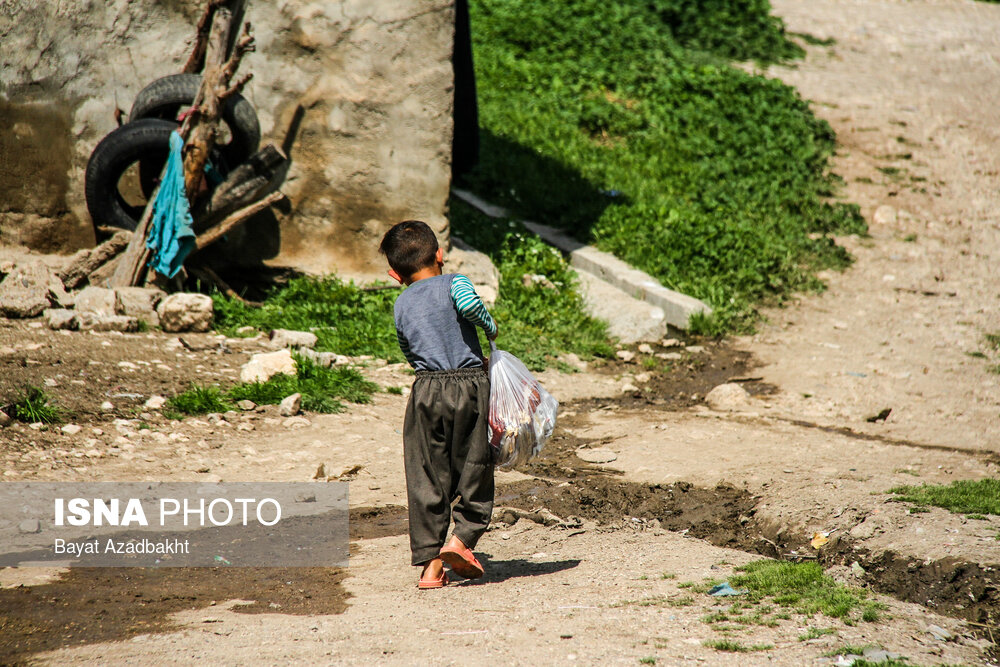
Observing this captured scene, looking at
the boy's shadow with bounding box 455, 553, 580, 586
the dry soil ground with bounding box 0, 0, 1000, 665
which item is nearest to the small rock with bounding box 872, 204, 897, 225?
the dry soil ground with bounding box 0, 0, 1000, 665

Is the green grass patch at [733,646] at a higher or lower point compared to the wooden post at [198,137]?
lower

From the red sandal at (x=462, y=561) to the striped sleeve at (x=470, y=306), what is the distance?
753mm

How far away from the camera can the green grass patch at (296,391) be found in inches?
193

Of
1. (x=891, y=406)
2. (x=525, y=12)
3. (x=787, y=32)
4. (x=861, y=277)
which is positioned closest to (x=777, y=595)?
(x=891, y=406)

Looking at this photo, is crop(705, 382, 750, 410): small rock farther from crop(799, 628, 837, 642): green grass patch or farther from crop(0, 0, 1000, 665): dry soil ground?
crop(799, 628, 837, 642): green grass patch

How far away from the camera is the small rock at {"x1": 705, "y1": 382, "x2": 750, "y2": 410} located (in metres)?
5.60

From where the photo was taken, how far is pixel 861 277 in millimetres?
7805

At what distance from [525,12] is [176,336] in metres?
8.38

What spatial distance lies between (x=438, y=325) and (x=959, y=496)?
2.25 meters

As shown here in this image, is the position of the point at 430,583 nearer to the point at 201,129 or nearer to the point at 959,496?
the point at 959,496

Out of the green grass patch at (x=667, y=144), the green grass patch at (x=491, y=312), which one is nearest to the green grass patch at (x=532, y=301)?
the green grass patch at (x=491, y=312)

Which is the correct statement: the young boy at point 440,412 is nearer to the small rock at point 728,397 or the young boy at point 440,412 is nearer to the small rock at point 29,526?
the small rock at point 29,526

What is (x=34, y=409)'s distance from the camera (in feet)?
14.8

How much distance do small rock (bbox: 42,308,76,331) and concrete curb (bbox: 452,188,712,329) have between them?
397 centimetres
